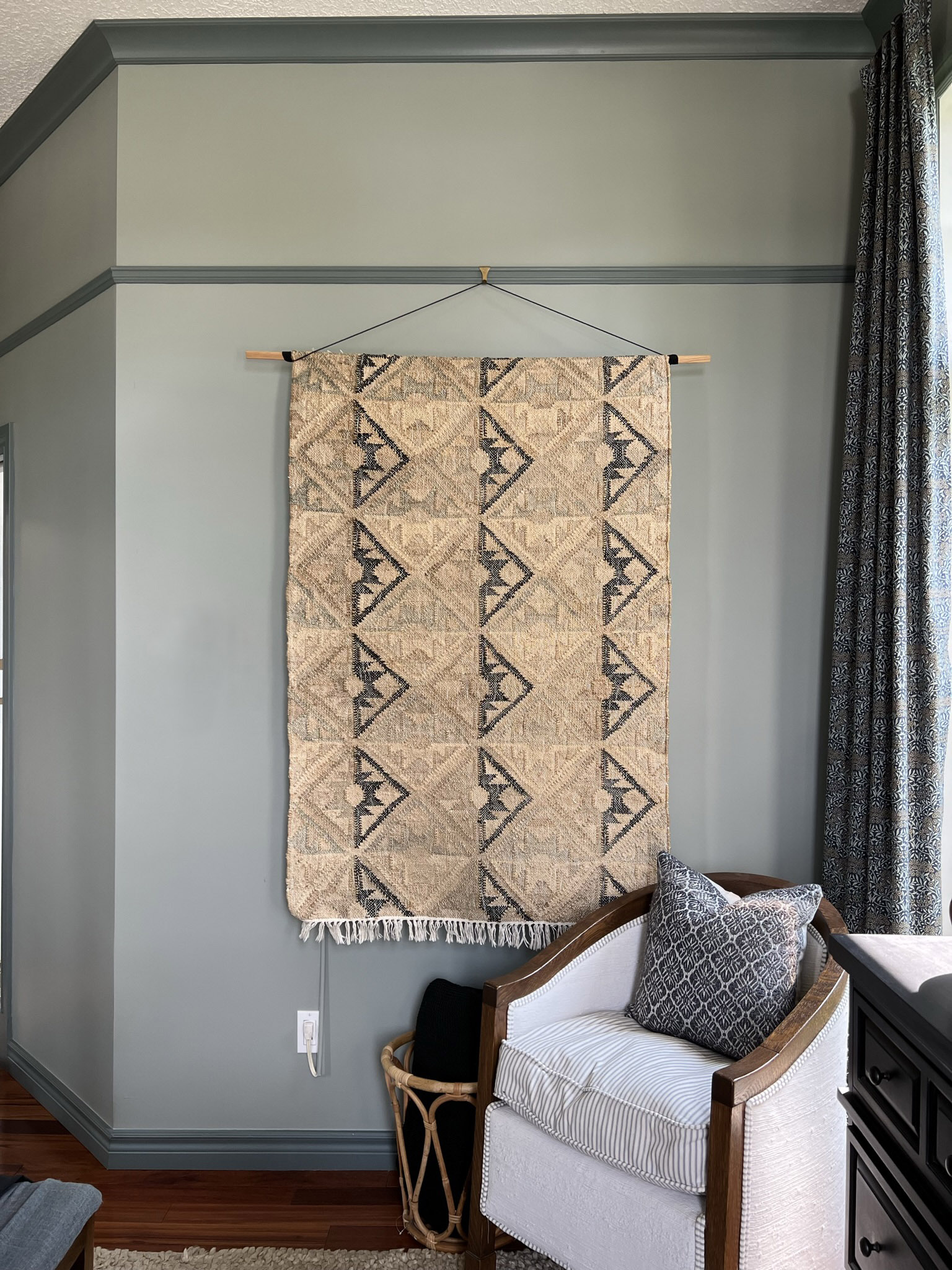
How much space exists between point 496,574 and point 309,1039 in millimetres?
1291

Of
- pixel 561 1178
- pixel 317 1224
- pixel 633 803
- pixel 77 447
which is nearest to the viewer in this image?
pixel 561 1178

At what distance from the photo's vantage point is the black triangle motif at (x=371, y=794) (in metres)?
2.25

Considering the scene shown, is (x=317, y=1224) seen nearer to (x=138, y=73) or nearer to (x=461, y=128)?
(x=461, y=128)

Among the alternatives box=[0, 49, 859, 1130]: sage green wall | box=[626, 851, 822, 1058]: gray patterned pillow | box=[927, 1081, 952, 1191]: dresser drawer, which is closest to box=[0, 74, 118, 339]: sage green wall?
box=[0, 49, 859, 1130]: sage green wall

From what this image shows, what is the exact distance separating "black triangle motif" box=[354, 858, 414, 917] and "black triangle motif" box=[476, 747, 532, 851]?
257 mm

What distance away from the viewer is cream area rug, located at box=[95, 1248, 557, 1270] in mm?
1911

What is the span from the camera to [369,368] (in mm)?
2248

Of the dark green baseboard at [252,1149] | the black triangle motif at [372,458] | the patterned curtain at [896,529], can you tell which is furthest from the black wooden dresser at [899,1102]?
the black triangle motif at [372,458]

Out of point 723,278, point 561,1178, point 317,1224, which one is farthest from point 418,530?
point 317,1224

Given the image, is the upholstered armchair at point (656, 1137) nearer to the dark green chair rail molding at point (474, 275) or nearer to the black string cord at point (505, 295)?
the black string cord at point (505, 295)

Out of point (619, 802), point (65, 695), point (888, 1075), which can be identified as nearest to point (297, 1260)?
point (619, 802)

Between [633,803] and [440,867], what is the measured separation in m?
0.51

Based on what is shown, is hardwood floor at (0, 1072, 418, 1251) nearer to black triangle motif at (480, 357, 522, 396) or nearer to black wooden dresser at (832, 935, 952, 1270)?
black wooden dresser at (832, 935, 952, 1270)

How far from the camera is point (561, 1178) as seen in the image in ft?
5.49
